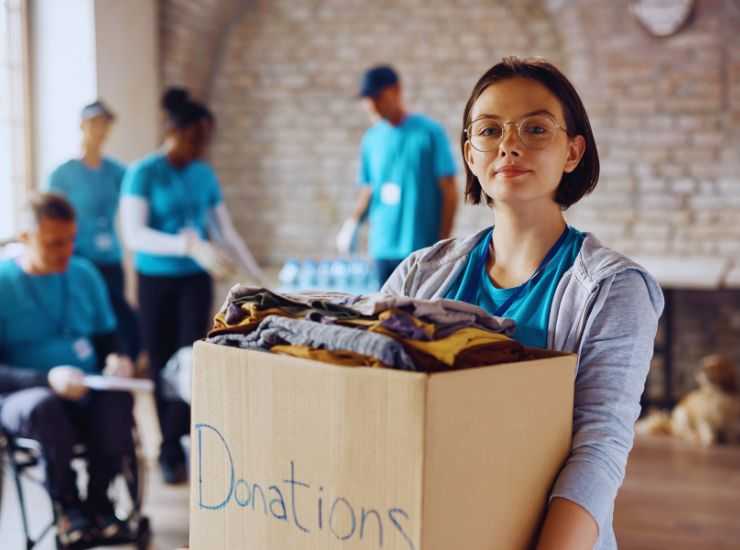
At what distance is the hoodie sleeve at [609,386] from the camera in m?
1.13

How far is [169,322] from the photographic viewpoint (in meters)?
4.05

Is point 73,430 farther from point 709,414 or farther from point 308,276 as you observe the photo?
point 709,414

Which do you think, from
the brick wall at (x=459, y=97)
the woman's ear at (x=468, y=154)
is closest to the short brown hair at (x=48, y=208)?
the woman's ear at (x=468, y=154)

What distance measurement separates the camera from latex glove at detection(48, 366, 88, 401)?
2.83 m

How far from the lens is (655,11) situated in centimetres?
562

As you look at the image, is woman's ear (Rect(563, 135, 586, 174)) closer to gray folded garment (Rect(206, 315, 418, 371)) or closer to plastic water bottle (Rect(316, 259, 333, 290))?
gray folded garment (Rect(206, 315, 418, 371))

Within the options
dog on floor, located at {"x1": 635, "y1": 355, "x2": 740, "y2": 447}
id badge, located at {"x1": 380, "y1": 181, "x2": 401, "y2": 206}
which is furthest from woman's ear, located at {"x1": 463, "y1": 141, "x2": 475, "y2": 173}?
dog on floor, located at {"x1": 635, "y1": 355, "x2": 740, "y2": 447}

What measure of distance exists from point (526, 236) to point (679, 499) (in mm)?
2881

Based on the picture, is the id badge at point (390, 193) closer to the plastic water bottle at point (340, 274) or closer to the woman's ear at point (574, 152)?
the plastic water bottle at point (340, 274)

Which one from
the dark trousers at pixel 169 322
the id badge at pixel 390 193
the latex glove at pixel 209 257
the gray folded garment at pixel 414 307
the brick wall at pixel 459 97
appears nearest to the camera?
the gray folded garment at pixel 414 307

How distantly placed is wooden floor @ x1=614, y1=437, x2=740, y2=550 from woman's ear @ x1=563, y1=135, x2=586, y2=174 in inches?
88.8

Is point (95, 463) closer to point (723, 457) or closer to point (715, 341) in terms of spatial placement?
point (723, 457)

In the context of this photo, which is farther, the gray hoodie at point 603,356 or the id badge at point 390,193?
the id badge at point 390,193

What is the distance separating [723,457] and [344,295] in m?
3.86
